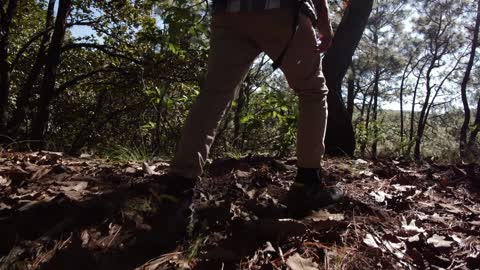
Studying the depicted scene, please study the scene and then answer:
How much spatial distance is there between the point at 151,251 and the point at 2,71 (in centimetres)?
1314

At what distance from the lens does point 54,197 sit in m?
2.24

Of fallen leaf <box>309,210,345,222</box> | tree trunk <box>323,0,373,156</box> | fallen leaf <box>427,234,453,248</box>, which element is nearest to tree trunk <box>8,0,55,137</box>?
tree trunk <box>323,0,373,156</box>

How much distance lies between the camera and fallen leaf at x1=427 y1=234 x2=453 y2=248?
1.83m

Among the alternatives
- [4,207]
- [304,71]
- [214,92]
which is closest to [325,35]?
[304,71]

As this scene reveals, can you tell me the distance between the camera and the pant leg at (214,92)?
6.83 ft

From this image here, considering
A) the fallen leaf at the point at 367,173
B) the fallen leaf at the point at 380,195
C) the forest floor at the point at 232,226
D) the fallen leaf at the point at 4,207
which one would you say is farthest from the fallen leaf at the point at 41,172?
the fallen leaf at the point at 367,173

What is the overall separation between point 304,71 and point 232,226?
0.85 meters

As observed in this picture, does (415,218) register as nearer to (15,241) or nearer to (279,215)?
(279,215)

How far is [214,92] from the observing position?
6.96 feet

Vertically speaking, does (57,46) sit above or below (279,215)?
above

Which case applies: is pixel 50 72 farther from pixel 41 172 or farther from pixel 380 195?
pixel 380 195

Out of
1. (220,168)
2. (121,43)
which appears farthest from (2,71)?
(220,168)

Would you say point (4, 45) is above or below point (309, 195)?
above

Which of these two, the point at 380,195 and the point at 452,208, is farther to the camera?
the point at 380,195
